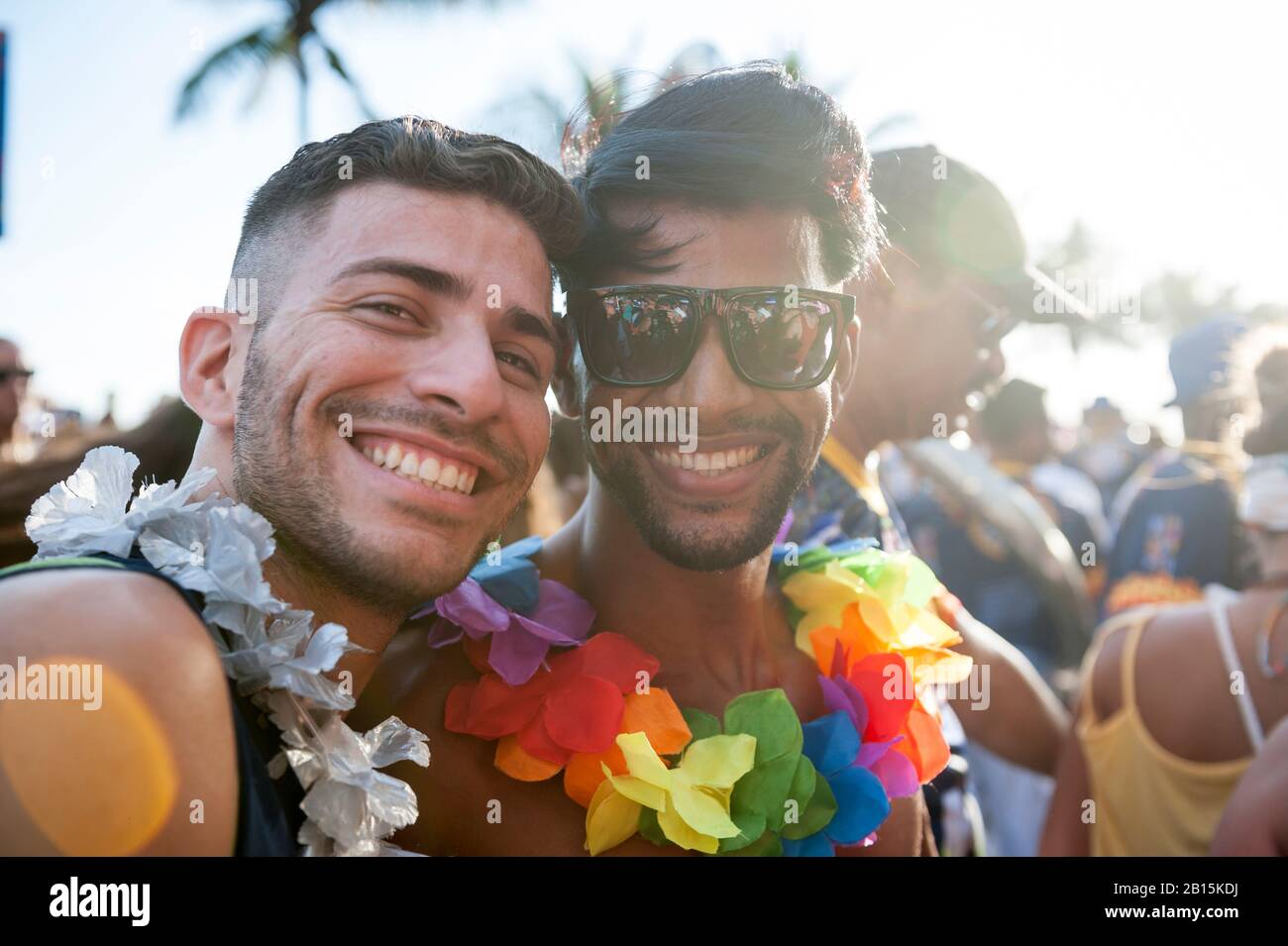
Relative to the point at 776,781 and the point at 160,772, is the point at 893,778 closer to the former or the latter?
the point at 776,781

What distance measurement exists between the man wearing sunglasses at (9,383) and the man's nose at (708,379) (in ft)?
7.06

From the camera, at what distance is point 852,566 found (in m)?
1.97

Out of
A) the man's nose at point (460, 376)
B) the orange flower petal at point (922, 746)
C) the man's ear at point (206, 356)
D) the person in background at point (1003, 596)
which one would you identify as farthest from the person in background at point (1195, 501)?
the man's ear at point (206, 356)

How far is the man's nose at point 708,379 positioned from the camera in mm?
1549

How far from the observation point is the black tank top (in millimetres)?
1083

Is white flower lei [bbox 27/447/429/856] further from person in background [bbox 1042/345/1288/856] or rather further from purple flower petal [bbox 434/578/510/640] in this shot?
person in background [bbox 1042/345/1288/856]

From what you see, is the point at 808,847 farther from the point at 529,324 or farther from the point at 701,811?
the point at 529,324

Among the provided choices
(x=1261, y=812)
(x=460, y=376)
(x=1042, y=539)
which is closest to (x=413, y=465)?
(x=460, y=376)

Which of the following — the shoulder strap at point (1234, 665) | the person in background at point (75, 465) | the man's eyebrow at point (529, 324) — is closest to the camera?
the man's eyebrow at point (529, 324)

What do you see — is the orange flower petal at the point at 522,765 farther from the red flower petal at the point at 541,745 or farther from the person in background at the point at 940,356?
the person in background at the point at 940,356

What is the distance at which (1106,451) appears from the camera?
6.16 meters

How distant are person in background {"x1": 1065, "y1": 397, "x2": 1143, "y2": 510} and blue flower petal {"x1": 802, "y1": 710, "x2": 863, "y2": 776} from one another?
4.91 meters

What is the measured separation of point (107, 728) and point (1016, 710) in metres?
2.27

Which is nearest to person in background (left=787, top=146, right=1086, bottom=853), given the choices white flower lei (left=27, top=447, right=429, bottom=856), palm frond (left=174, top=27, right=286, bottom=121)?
white flower lei (left=27, top=447, right=429, bottom=856)
